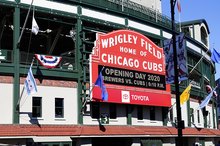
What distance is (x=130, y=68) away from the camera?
37500 mm

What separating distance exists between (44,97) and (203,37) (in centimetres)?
3430

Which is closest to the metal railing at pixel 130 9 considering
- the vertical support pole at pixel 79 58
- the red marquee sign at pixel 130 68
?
the vertical support pole at pixel 79 58

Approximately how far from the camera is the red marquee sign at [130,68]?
34.9 meters

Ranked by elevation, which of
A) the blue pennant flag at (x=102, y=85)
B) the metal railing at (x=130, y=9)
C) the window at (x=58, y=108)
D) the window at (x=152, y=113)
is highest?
the metal railing at (x=130, y=9)

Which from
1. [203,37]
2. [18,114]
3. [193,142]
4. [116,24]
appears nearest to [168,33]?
[116,24]

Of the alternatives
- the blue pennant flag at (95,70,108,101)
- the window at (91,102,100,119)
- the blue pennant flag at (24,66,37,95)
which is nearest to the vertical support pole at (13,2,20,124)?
the blue pennant flag at (24,66,37,95)

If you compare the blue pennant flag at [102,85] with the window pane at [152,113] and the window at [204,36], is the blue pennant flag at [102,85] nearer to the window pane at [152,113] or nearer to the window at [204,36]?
the window pane at [152,113]

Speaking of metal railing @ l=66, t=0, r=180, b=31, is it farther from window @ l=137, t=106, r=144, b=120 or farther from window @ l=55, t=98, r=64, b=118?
window @ l=137, t=106, r=144, b=120

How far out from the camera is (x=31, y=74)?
28109mm

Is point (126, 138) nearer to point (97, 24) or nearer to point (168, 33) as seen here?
point (97, 24)

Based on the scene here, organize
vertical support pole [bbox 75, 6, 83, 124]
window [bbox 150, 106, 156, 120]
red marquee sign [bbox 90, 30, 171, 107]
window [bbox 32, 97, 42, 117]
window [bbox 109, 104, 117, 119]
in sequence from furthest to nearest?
window [bbox 150, 106, 156, 120]
window [bbox 109, 104, 117, 119]
red marquee sign [bbox 90, 30, 171, 107]
vertical support pole [bbox 75, 6, 83, 124]
window [bbox 32, 97, 42, 117]

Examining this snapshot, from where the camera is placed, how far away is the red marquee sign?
34938 millimetres

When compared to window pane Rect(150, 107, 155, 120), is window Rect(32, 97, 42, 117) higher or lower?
higher

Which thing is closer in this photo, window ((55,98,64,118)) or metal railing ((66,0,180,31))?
window ((55,98,64,118))
